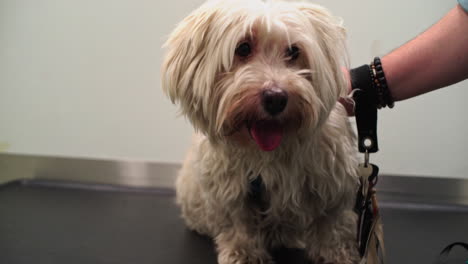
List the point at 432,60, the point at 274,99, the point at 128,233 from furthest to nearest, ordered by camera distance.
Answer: the point at 128,233
the point at 432,60
the point at 274,99

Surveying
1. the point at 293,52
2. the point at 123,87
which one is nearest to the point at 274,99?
the point at 293,52

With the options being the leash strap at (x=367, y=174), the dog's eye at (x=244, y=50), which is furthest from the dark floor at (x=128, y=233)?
the dog's eye at (x=244, y=50)

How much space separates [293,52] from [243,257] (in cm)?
51

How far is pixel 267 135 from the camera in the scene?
2.19ft

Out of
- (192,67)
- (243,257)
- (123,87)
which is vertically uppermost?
(192,67)

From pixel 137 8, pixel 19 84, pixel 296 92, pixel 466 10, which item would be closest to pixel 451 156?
pixel 466 10

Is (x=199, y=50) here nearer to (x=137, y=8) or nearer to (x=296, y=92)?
(x=296, y=92)

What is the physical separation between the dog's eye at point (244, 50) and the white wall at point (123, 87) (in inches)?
31.4

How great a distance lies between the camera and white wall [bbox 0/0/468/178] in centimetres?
133

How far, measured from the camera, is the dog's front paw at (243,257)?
867mm

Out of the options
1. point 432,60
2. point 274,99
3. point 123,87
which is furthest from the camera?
point 123,87

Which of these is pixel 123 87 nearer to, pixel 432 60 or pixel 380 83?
pixel 380 83

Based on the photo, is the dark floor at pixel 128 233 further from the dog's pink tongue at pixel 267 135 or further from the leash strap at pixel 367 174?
the dog's pink tongue at pixel 267 135

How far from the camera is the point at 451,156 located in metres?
1.37
